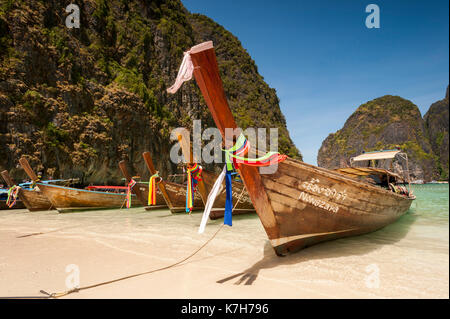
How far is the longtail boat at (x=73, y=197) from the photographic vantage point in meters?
10.0

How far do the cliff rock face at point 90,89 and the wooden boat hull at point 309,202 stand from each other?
1845 centimetres

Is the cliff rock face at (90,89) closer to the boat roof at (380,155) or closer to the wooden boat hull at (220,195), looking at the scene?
the wooden boat hull at (220,195)

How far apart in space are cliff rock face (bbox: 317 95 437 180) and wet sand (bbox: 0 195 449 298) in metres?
60.8

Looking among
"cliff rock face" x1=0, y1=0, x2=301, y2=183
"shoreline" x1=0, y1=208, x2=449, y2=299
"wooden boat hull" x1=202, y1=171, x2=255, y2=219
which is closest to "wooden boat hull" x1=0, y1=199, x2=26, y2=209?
"cliff rock face" x1=0, y1=0, x2=301, y2=183

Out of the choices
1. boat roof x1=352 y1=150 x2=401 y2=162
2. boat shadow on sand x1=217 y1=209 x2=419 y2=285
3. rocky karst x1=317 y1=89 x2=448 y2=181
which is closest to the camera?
boat shadow on sand x1=217 y1=209 x2=419 y2=285

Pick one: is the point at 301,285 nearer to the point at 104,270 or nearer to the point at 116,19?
the point at 104,270

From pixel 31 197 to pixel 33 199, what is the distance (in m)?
0.14

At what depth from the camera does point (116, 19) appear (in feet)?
86.1

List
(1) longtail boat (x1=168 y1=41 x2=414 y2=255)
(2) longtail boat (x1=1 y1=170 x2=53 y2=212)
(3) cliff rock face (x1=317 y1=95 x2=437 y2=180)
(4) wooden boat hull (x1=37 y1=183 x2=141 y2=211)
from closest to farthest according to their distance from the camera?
(1) longtail boat (x1=168 y1=41 x2=414 y2=255)
(4) wooden boat hull (x1=37 y1=183 x2=141 y2=211)
(2) longtail boat (x1=1 y1=170 x2=53 y2=212)
(3) cliff rock face (x1=317 y1=95 x2=437 y2=180)

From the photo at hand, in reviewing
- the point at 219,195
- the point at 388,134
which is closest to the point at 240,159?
the point at 219,195

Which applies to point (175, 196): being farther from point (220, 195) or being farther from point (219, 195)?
point (219, 195)

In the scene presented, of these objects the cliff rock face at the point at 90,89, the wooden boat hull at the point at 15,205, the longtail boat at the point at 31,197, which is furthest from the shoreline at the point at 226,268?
the cliff rock face at the point at 90,89

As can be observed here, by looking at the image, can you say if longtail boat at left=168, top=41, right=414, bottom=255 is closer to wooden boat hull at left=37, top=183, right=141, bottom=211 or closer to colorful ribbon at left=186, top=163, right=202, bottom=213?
colorful ribbon at left=186, top=163, right=202, bottom=213

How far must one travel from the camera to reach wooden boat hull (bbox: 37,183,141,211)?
10.1m
